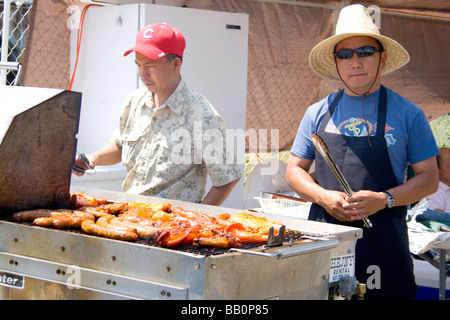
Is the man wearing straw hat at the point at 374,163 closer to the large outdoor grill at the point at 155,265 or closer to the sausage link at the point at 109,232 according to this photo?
the large outdoor grill at the point at 155,265

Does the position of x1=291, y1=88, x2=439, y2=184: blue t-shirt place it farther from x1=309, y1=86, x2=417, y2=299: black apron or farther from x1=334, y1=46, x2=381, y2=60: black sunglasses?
x1=334, y1=46, x2=381, y2=60: black sunglasses

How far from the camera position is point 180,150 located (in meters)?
3.62

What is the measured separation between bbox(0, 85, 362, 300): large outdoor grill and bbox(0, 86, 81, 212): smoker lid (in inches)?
Result: 0.5

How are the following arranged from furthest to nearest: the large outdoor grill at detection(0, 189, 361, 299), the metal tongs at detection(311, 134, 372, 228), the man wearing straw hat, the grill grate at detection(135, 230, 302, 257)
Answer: the man wearing straw hat → the metal tongs at detection(311, 134, 372, 228) → the grill grate at detection(135, 230, 302, 257) → the large outdoor grill at detection(0, 189, 361, 299)

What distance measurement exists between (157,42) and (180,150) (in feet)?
2.15

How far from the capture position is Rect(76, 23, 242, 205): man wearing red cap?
362 centimetres

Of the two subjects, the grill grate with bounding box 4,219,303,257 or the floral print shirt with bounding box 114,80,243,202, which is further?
the floral print shirt with bounding box 114,80,243,202

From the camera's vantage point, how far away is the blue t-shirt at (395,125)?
10.3 ft

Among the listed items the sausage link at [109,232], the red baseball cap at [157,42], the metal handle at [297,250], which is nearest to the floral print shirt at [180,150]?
the red baseball cap at [157,42]

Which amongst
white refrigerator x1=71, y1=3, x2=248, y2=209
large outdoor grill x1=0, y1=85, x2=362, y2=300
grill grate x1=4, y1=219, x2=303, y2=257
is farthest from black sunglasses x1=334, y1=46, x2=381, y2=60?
white refrigerator x1=71, y1=3, x2=248, y2=209

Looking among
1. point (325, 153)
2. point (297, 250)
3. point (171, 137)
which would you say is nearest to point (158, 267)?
point (297, 250)

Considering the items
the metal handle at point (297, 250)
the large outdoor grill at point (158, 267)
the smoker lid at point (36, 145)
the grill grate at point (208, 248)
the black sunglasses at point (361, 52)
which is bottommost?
the large outdoor grill at point (158, 267)

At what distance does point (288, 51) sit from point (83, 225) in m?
4.71

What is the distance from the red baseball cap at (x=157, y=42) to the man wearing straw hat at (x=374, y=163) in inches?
39.1
